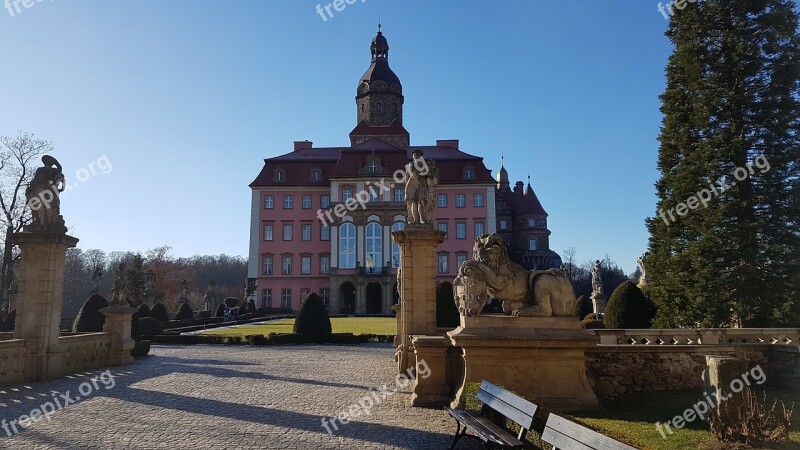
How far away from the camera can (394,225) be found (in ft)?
169

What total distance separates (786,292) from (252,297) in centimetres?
4673

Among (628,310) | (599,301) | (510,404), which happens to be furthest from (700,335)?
(599,301)

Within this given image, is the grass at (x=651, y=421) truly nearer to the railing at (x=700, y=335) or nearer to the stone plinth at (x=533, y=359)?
the stone plinth at (x=533, y=359)

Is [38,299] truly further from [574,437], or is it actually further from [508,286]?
[574,437]

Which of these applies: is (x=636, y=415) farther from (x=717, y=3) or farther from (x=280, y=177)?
(x=280, y=177)

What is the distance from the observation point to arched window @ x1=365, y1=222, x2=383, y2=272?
52062 millimetres

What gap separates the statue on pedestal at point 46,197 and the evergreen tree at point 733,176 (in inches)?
699

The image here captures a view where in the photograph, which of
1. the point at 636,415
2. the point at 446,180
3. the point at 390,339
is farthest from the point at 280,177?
the point at 636,415

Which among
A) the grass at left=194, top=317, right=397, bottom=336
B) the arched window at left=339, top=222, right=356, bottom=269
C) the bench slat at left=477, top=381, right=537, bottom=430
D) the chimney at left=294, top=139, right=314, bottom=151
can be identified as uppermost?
the chimney at left=294, top=139, right=314, bottom=151

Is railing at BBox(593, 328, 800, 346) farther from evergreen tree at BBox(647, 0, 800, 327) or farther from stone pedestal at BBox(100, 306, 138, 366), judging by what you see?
stone pedestal at BBox(100, 306, 138, 366)

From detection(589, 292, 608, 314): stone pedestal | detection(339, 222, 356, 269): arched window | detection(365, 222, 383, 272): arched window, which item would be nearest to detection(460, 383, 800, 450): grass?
detection(589, 292, 608, 314): stone pedestal

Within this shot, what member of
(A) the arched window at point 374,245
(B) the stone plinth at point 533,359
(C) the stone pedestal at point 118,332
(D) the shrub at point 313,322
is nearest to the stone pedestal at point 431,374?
(B) the stone plinth at point 533,359

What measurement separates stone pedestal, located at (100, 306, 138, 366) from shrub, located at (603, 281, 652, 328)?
15452mm

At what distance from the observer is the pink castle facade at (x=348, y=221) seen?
51938mm
